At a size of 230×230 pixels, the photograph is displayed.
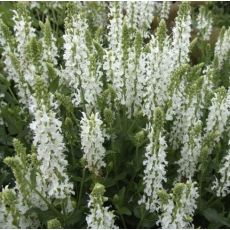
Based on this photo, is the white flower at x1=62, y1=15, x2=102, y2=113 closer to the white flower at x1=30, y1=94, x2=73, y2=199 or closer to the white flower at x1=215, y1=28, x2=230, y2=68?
the white flower at x1=30, y1=94, x2=73, y2=199

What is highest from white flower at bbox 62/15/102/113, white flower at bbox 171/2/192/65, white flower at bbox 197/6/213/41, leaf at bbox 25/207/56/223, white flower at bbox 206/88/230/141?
white flower at bbox 197/6/213/41

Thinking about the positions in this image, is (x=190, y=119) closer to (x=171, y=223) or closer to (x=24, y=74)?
(x=171, y=223)

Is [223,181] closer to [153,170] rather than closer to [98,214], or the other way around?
[153,170]

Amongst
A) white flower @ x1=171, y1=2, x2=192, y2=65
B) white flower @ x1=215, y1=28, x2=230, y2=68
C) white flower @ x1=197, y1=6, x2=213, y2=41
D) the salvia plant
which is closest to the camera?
the salvia plant

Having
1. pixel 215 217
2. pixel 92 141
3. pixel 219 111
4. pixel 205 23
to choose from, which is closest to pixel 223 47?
pixel 205 23

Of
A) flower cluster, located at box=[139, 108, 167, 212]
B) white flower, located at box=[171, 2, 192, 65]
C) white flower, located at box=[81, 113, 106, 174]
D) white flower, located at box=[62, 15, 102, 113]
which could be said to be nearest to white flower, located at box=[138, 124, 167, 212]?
flower cluster, located at box=[139, 108, 167, 212]

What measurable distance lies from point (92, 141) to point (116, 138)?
2.45 feet

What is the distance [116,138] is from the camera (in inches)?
155

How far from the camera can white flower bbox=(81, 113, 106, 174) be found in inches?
124

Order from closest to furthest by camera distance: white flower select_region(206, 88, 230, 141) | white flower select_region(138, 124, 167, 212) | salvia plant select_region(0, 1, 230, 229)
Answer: salvia plant select_region(0, 1, 230, 229), white flower select_region(138, 124, 167, 212), white flower select_region(206, 88, 230, 141)

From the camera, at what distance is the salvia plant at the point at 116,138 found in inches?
122

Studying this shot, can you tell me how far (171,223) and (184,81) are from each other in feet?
4.39

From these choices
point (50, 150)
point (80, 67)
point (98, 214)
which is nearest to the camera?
point (98, 214)

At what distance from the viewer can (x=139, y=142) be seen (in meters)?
3.51
